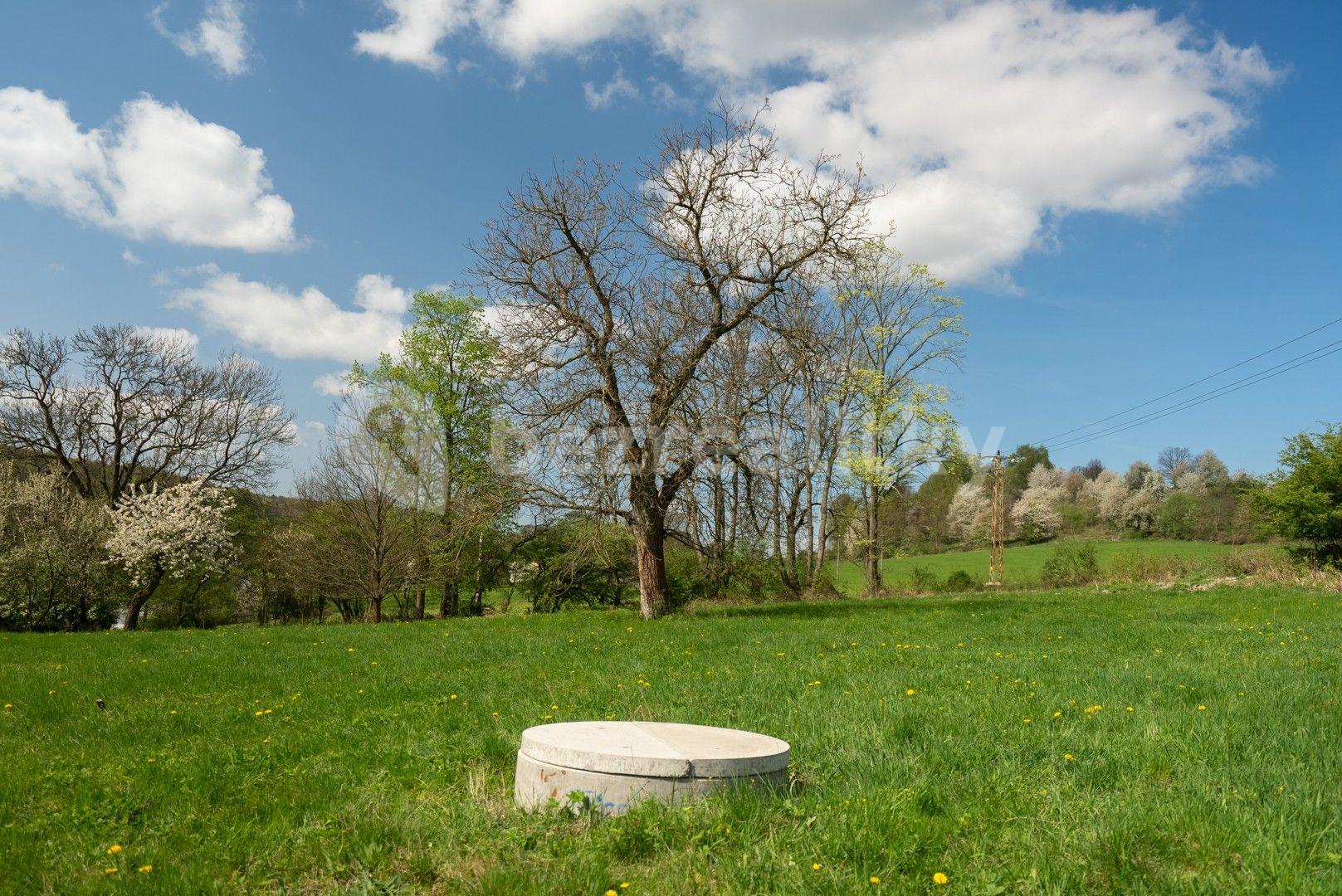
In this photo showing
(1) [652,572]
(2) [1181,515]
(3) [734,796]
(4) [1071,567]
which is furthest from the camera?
(2) [1181,515]

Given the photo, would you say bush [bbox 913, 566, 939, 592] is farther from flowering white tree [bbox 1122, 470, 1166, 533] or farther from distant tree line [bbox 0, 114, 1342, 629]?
flowering white tree [bbox 1122, 470, 1166, 533]

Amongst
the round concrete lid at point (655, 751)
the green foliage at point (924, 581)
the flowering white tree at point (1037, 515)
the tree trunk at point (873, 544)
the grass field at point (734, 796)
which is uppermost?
the flowering white tree at point (1037, 515)

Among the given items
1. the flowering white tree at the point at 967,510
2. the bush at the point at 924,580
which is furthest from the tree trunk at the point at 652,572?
the flowering white tree at the point at 967,510

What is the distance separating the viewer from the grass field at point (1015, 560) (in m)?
34.5

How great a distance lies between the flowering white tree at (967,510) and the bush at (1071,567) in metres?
18.8

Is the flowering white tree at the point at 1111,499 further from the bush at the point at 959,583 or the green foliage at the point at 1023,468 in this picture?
the bush at the point at 959,583

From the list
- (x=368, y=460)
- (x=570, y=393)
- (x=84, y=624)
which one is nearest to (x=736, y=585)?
(x=570, y=393)

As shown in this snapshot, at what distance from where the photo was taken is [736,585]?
81.7 ft

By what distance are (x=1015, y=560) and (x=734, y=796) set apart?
146ft

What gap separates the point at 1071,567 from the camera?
32594mm

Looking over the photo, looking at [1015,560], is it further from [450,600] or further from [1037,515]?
[450,600]

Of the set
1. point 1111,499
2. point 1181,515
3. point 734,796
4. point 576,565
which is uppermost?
point 1111,499

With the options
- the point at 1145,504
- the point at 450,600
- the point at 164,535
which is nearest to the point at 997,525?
the point at 450,600

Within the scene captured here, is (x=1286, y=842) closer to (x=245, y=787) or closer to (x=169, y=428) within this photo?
(x=245, y=787)
